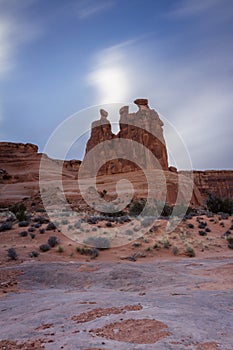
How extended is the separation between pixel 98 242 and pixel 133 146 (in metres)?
41.3

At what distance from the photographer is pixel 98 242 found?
14.5m

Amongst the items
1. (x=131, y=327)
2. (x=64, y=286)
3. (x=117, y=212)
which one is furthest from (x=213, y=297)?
(x=117, y=212)

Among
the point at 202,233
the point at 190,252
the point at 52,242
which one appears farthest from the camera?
the point at 202,233

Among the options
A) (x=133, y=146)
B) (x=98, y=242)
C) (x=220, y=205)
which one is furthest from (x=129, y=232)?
(x=133, y=146)

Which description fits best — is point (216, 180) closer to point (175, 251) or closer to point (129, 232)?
point (129, 232)

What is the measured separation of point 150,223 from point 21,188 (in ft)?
116

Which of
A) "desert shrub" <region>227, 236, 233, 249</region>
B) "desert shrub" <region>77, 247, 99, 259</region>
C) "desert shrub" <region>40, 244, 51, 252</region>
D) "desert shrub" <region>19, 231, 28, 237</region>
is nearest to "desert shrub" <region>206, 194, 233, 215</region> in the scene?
"desert shrub" <region>227, 236, 233, 249</region>

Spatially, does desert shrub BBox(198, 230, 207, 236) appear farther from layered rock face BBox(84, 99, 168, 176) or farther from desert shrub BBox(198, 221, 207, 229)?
layered rock face BBox(84, 99, 168, 176)

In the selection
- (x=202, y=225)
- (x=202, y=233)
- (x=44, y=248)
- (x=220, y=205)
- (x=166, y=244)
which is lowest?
(x=166, y=244)

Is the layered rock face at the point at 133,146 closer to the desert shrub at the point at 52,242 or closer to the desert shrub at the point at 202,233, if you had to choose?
the desert shrub at the point at 202,233

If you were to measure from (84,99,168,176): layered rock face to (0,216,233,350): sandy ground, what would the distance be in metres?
38.0

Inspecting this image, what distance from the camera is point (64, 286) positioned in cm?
926

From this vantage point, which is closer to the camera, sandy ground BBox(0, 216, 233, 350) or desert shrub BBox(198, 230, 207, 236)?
sandy ground BBox(0, 216, 233, 350)

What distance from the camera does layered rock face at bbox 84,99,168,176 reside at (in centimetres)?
5338
